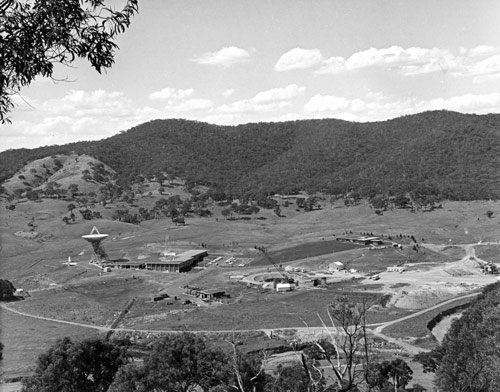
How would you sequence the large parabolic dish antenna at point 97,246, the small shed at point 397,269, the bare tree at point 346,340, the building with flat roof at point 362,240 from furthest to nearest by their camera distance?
1. the building with flat roof at point 362,240
2. the large parabolic dish antenna at point 97,246
3. the small shed at point 397,269
4. the bare tree at point 346,340

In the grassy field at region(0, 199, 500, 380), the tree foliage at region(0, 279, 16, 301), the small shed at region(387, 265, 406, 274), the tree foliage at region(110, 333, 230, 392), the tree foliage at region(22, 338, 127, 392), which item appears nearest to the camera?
the tree foliage at region(110, 333, 230, 392)

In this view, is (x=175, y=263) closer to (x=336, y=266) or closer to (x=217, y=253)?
(x=217, y=253)

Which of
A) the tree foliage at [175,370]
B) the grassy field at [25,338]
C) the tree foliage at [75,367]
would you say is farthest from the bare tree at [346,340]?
the grassy field at [25,338]

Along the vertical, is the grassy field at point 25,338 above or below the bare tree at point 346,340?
below

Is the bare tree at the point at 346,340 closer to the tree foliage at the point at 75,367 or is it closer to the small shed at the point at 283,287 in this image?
the tree foliage at the point at 75,367

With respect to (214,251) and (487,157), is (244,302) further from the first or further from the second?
(487,157)

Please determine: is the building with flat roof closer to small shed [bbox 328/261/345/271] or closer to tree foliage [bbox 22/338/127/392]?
small shed [bbox 328/261/345/271]

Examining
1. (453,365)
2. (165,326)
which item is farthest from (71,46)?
(165,326)

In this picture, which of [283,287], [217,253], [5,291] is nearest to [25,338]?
[5,291]

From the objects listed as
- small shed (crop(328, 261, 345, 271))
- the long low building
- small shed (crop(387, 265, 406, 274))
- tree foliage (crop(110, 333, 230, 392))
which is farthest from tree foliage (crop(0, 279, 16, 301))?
small shed (crop(387, 265, 406, 274))
